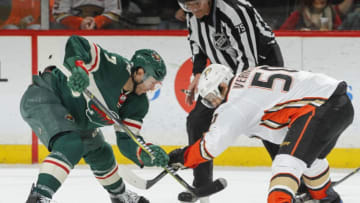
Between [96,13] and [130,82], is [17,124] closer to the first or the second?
[96,13]

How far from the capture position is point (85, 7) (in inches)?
204

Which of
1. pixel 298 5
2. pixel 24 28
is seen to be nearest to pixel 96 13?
pixel 24 28

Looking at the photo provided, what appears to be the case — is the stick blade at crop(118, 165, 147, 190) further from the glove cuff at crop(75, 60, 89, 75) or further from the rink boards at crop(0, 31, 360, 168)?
the rink boards at crop(0, 31, 360, 168)

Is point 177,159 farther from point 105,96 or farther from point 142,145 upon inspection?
point 105,96

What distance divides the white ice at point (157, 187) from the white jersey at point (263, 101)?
41.2 inches

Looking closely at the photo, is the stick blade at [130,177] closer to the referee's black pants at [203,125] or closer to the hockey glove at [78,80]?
the referee's black pants at [203,125]

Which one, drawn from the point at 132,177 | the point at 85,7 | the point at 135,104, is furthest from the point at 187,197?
the point at 85,7

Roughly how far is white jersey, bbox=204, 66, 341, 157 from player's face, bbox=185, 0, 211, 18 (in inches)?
24.0

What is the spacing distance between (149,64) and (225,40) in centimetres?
52

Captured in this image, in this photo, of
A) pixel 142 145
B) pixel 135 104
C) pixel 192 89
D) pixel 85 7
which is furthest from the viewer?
pixel 85 7

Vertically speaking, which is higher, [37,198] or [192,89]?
[192,89]

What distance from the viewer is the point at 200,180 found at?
3.33m

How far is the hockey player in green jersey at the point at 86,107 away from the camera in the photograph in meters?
2.79

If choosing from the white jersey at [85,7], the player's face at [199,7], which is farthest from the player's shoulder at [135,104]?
the white jersey at [85,7]
